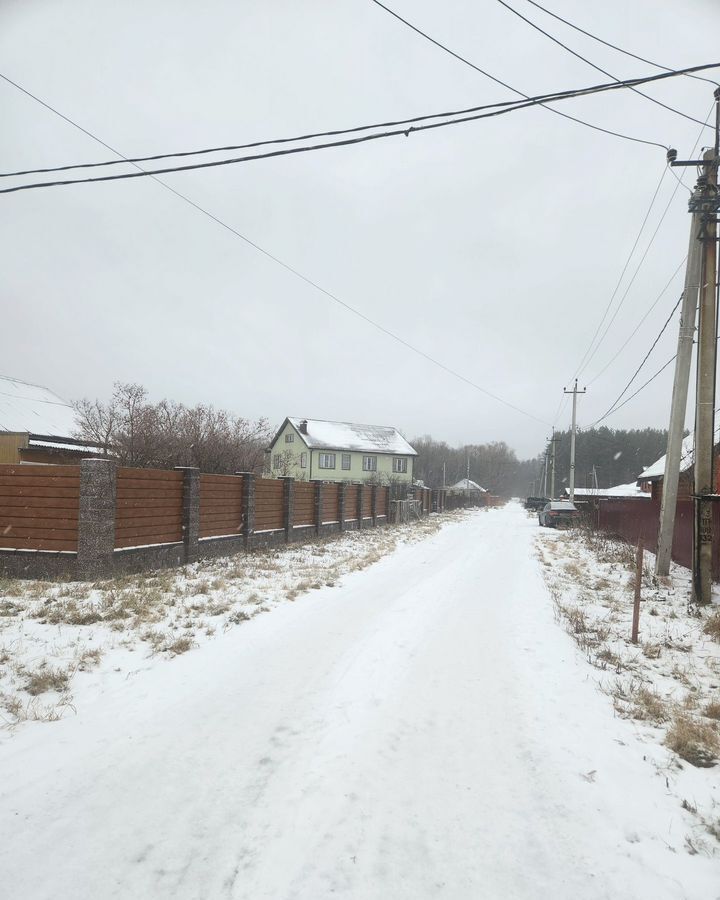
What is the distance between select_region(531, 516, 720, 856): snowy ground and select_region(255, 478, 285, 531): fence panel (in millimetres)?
7241

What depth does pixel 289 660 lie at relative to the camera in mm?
5145

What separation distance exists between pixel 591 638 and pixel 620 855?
417 cm

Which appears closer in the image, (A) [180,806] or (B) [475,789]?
(A) [180,806]

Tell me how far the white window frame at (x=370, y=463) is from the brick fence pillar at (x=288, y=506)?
3371cm

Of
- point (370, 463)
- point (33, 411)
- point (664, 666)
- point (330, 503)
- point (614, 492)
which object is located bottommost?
point (664, 666)

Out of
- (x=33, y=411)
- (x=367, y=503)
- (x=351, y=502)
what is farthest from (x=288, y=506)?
(x=33, y=411)

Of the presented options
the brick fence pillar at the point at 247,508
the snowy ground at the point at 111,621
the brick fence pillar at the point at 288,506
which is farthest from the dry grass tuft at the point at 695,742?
the brick fence pillar at the point at 288,506

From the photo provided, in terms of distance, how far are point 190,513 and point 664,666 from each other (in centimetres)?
839

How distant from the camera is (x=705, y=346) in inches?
335

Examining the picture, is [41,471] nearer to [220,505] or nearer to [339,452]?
[220,505]

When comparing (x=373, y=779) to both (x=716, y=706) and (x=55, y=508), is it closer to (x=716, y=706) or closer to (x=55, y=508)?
(x=716, y=706)

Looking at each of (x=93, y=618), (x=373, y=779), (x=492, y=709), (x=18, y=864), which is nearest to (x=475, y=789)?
(x=373, y=779)

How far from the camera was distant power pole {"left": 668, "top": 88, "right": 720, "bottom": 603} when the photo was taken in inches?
327

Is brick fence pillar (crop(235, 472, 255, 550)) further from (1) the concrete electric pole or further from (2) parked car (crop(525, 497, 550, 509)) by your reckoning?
(2) parked car (crop(525, 497, 550, 509))
